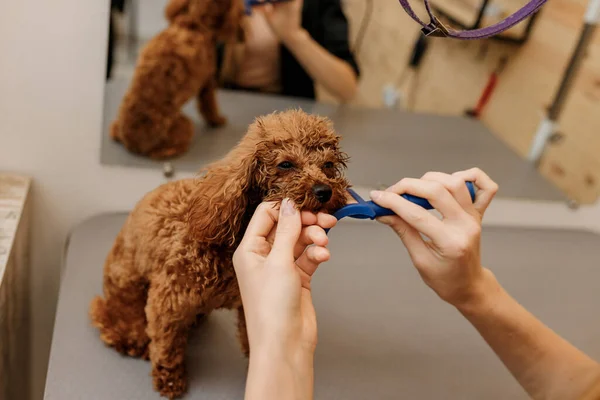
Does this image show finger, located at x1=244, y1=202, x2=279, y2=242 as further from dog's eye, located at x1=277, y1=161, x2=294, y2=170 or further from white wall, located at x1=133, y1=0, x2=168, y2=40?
white wall, located at x1=133, y1=0, x2=168, y2=40

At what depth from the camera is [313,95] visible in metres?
1.04

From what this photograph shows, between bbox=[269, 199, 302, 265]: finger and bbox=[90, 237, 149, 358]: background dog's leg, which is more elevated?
bbox=[269, 199, 302, 265]: finger

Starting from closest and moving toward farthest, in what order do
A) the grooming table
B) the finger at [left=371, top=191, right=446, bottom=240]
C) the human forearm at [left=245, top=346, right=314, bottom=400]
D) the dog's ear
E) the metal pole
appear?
1. the human forearm at [left=245, top=346, right=314, bottom=400]
2. the finger at [left=371, top=191, right=446, bottom=240]
3. the grooming table
4. the dog's ear
5. the metal pole

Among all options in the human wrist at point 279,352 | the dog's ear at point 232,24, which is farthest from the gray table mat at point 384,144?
the human wrist at point 279,352

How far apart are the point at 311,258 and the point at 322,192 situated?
75 mm

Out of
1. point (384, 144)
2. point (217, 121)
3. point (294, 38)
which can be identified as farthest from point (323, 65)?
point (217, 121)

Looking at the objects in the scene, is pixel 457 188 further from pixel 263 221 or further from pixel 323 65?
pixel 323 65

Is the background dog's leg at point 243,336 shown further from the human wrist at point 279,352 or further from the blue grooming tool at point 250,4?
the blue grooming tool at point 250,4

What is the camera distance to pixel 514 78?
1387 millimetres

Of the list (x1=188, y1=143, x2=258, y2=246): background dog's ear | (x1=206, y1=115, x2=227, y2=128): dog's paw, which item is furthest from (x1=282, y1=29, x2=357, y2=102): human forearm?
(x1=188, y1=143, x2=258, y2=246): background dog's ear

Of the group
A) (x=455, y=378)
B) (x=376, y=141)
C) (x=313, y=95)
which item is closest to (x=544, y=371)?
(x=455, y=378)

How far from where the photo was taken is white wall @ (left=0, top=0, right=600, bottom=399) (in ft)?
2.33

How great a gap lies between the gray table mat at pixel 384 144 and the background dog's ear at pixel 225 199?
0.44 ft

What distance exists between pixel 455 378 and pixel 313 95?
62cm
